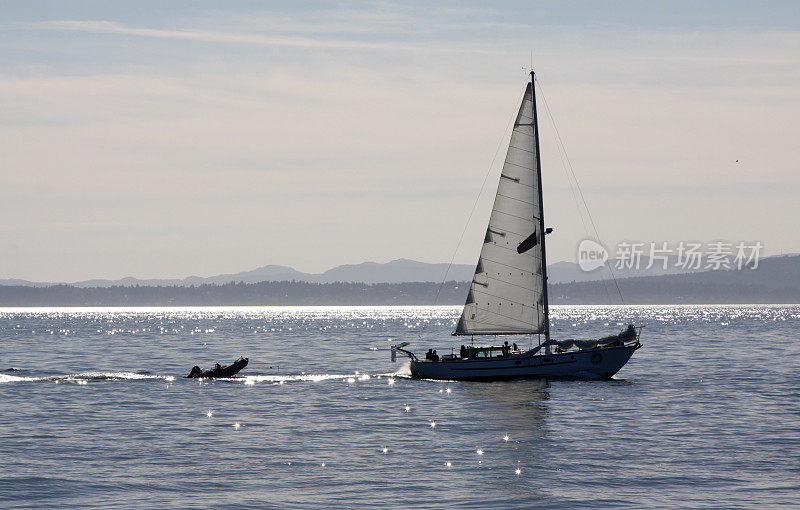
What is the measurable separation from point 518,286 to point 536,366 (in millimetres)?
5689

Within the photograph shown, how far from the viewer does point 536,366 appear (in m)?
72.4

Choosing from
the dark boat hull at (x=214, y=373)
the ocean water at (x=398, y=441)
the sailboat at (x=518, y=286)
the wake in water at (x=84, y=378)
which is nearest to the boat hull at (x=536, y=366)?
the sailboat at (x=518, y=286)

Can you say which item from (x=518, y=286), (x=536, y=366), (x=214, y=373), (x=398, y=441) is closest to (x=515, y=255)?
(x=518, y=286)

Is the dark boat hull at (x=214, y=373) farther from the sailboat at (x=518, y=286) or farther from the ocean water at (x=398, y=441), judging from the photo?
the sailboat at (x=518, y=286)

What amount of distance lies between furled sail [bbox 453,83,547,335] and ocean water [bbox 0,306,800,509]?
15.7 feet

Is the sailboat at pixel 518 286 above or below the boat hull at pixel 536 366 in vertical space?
above

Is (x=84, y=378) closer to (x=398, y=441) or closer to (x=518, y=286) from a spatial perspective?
(x=518, y=286)

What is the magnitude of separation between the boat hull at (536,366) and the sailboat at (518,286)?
0.07 metres

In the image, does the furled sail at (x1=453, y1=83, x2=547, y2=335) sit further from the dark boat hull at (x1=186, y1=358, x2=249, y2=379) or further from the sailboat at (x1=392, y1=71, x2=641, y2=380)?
the dark boat hull at (x1=186, y1=358, x2=249, y2=379)

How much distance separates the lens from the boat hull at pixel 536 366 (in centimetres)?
7231

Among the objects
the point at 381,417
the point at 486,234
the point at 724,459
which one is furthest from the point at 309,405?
the point at 724,459

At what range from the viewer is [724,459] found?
136ft

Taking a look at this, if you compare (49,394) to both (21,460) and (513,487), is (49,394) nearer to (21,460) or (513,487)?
(21,460)

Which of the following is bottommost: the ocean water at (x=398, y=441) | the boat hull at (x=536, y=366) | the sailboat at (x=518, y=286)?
the ocean water at (x=398, y=441)
